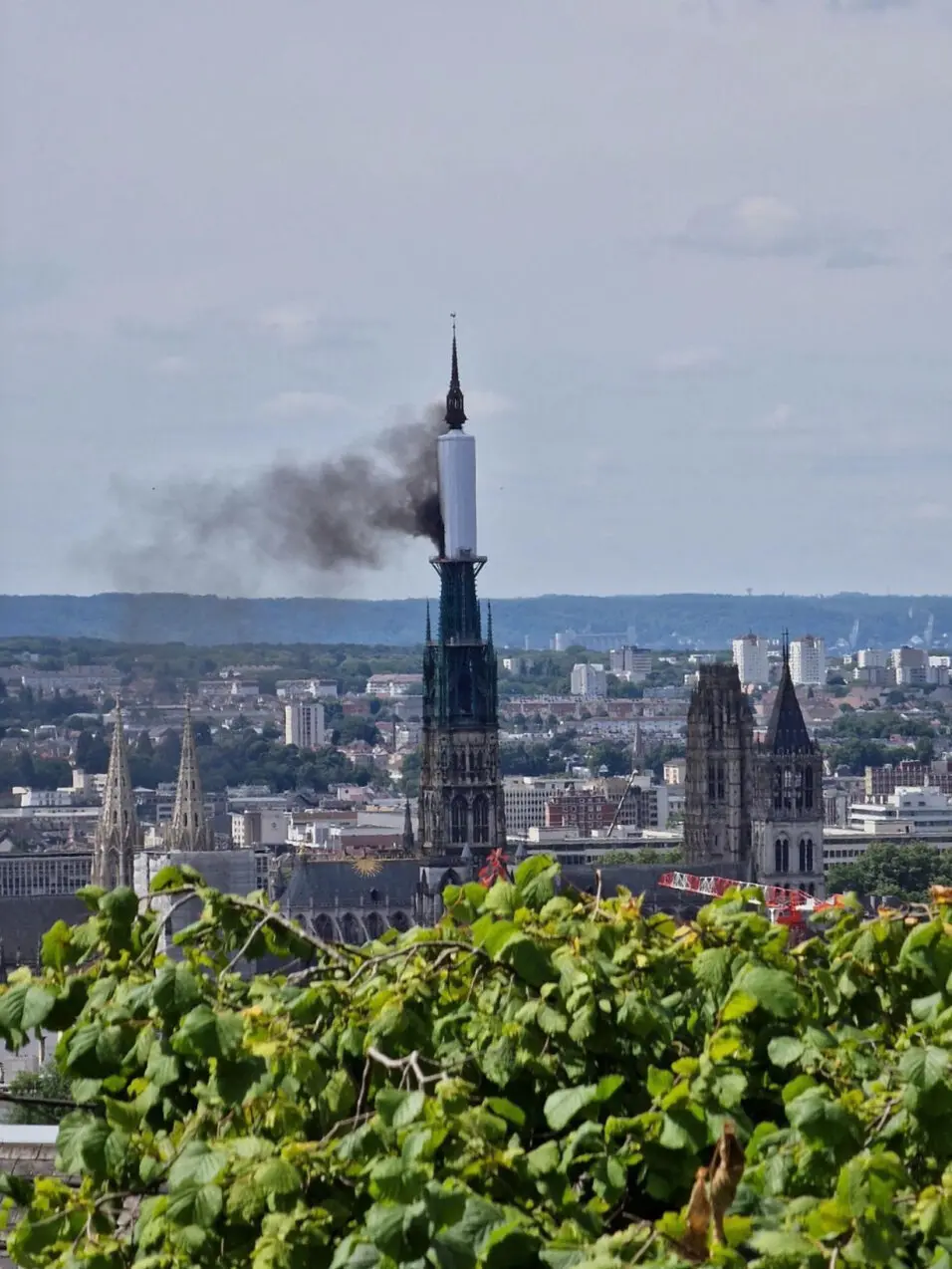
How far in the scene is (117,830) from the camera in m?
89.4

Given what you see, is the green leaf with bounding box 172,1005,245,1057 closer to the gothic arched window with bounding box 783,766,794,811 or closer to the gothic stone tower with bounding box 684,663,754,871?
the gothic arched window with bounding box 783,766,794,811

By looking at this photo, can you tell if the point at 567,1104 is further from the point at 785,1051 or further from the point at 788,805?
the point at 788,805

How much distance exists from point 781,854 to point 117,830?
1917 cm

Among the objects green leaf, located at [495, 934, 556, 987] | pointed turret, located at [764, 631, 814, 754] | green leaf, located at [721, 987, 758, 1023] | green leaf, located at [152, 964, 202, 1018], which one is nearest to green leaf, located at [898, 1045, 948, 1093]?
green leaf, located at [721, 987, 758, 1023]

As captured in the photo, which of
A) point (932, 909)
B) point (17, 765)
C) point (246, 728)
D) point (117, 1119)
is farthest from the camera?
point (246, 728)

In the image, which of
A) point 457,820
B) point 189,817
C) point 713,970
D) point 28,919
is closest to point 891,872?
point 457,820

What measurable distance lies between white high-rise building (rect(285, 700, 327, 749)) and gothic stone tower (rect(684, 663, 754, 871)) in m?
99.5

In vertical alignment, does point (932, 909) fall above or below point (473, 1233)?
above

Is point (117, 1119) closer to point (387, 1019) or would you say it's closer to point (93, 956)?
point (387, 1019)

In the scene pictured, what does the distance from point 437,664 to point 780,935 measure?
2755 inches

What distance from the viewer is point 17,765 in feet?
515

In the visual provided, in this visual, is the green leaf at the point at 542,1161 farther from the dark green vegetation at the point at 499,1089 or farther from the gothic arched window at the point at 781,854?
the gothic arched window at the point at 781,854

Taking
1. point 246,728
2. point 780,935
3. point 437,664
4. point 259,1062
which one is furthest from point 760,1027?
point 246,728

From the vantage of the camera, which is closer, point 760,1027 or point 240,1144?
point 240,1144
